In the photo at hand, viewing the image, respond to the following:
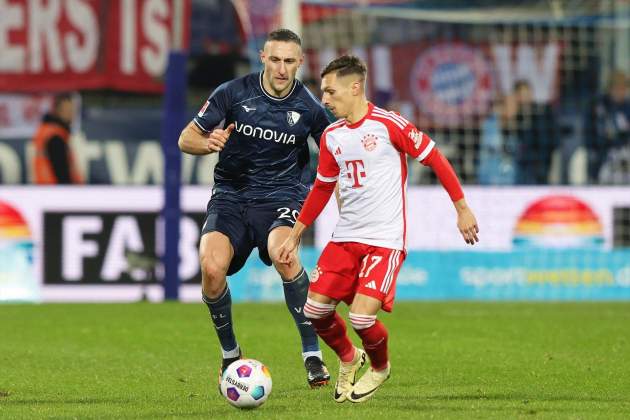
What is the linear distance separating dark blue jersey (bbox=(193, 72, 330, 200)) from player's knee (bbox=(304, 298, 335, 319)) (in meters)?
1.20

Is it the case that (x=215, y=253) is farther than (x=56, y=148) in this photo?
No

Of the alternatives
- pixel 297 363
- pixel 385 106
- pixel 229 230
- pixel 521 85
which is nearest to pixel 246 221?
pixel 229 230

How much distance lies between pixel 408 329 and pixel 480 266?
428 cm

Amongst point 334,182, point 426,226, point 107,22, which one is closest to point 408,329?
point 426,226

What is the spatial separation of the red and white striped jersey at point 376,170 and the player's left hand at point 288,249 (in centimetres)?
33

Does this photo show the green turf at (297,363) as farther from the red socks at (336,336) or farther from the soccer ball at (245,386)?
the red socks at (336,336)

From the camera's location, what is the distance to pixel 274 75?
350 inches

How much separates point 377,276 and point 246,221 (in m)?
1.42

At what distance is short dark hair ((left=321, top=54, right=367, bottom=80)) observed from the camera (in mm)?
8039

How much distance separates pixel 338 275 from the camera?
8.04m

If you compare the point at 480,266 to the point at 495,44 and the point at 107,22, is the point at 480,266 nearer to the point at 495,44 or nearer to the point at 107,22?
the point at 495,44

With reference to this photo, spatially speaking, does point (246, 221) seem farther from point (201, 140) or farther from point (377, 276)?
point (377, 276)

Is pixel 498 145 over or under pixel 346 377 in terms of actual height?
over

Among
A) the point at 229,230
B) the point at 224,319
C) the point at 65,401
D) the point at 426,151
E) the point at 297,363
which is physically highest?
the point at 426,151
